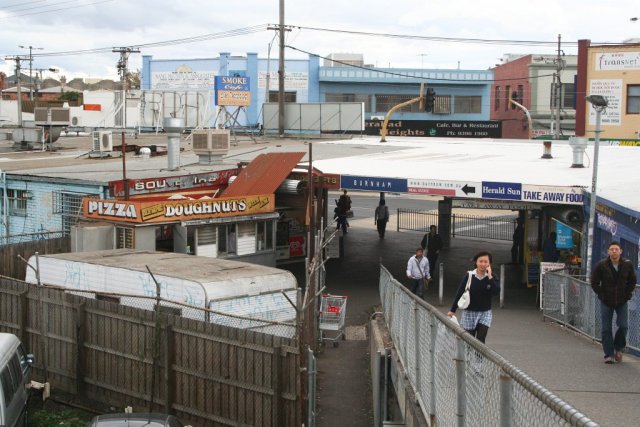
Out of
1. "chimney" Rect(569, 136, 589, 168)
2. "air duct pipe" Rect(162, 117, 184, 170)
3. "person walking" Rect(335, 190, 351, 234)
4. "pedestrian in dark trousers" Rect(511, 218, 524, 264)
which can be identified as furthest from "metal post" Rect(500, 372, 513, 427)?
"person walking" Rect(335, 190, 351, 234)

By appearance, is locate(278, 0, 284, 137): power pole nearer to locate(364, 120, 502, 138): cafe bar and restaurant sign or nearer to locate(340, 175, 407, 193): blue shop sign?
locate(340, 175, 407, 193): blue shop sign

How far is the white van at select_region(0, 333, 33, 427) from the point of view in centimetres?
1086

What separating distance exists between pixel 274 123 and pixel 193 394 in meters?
31.4

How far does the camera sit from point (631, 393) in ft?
31.8

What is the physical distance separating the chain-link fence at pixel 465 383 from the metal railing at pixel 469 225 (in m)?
27.9

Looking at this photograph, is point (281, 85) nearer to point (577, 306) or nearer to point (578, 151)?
point (578, 151)

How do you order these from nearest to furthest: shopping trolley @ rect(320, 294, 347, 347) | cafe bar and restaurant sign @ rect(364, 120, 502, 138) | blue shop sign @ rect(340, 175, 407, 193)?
shopping trolley @ rect(320, 294, 347, 347)
blue shop sign @ rect(340, 175, 407, 193)
cafe bar and restaurant sign @ rect(364, 120, 502, 138)

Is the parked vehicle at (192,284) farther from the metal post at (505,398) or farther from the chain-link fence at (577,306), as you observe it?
the metal post at (505,398)

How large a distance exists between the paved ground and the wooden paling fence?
1494mm

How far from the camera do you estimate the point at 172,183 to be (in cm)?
2391

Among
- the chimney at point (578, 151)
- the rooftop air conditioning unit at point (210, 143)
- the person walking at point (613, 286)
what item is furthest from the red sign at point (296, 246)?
the person walking at point (613, 286)

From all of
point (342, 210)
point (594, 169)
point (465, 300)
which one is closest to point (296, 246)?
point (342, 210)

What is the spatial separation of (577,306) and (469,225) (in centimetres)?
2364

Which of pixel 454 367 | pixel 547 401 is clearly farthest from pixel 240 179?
pixel 547 401
